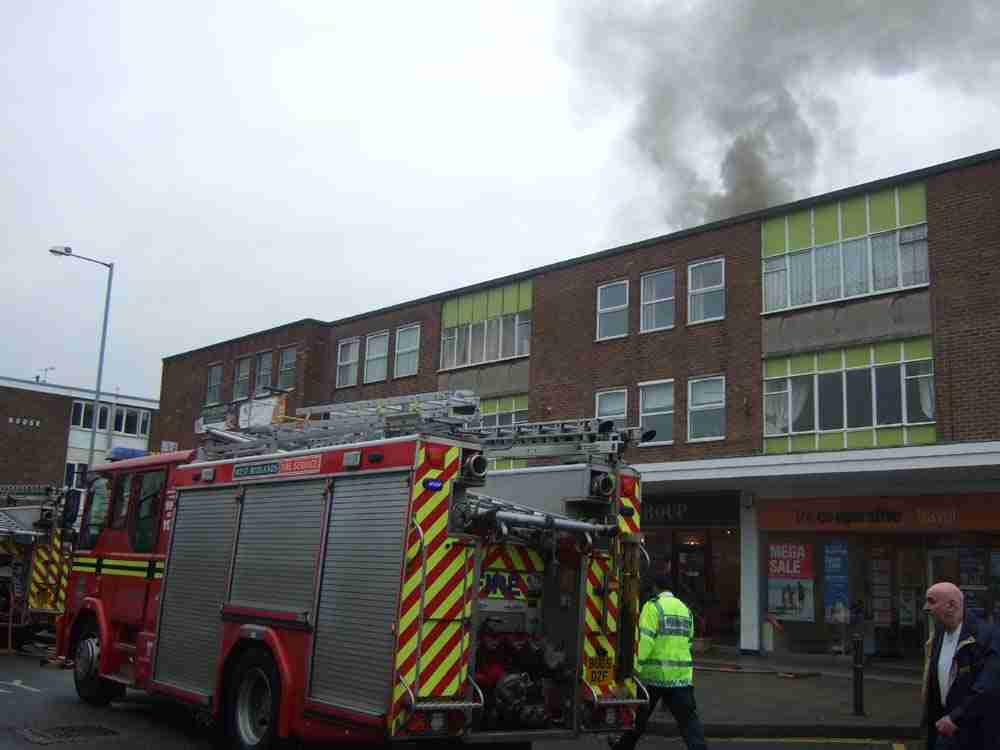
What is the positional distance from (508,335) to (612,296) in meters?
3.51

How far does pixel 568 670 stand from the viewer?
7992 millimetres

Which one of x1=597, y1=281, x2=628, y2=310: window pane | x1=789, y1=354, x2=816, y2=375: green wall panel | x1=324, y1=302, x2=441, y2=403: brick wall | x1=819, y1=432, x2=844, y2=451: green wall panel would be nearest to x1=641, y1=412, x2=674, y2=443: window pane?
x1=597, y1=281, x2=628, y2=310: window pane

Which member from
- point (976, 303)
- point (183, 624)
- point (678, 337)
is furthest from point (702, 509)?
point (183, 624)

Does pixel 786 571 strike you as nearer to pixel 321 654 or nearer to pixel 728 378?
pixel 728 378

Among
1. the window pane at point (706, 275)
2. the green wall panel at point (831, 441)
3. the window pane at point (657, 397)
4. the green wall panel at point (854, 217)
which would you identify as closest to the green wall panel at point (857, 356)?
the green wall panel at point (831, 441)

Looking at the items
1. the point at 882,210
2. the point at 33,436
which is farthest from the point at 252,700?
the point at 33,436

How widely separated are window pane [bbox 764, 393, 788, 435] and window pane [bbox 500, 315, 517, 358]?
7.56 m

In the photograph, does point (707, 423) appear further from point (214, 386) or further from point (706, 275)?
point (214, 386)

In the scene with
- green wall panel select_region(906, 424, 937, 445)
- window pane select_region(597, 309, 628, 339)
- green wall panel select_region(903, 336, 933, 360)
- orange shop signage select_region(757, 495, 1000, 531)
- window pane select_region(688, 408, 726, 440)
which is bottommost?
orange shop signage select_region(757, 495, 1000, 531)

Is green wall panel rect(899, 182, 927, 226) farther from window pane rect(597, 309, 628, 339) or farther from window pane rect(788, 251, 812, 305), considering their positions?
window pane rect(597, 309, 628, 339)

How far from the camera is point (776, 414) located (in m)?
20.4

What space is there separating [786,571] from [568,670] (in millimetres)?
13778

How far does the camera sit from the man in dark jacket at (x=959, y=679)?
5.42 meters

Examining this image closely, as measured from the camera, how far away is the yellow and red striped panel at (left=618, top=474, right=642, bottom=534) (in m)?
8.41
